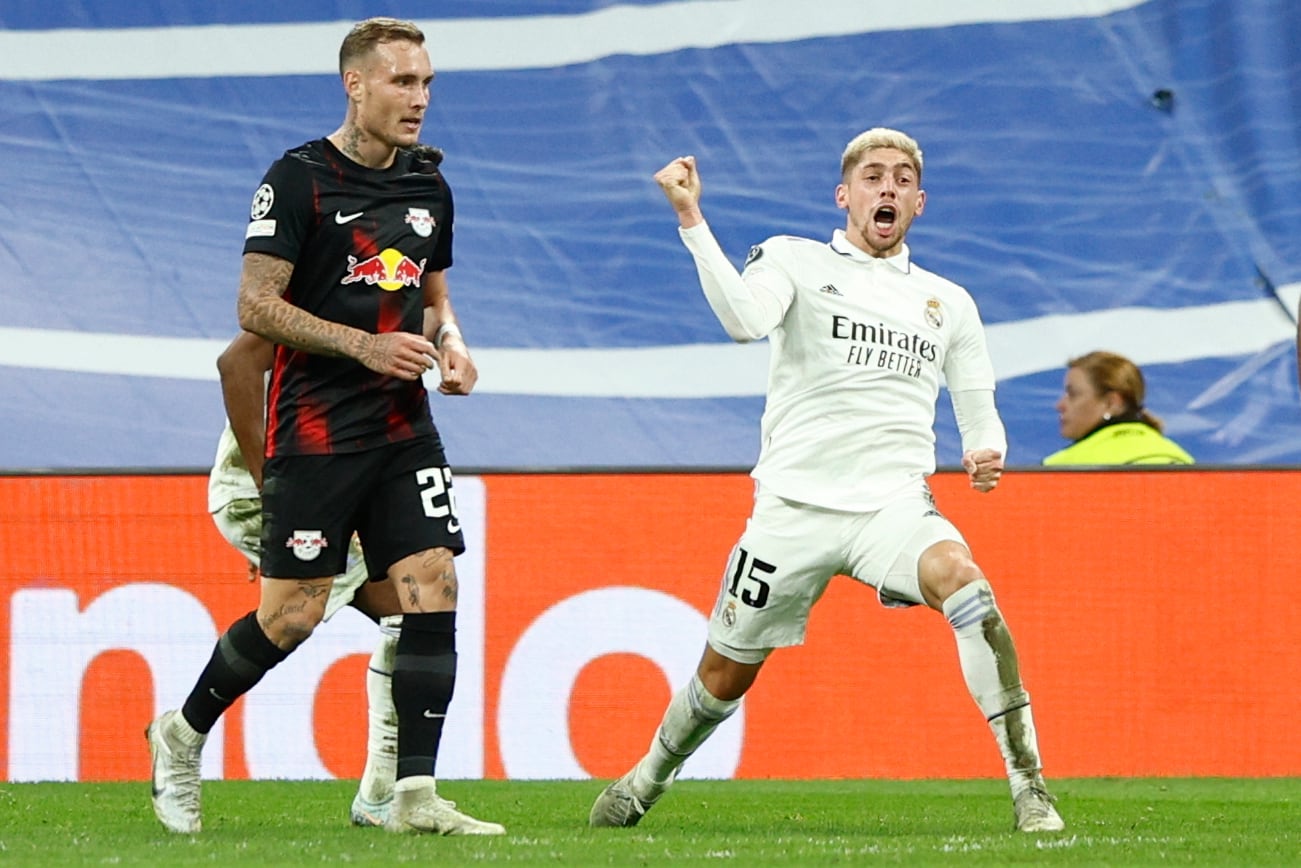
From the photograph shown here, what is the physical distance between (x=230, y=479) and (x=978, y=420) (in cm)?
234

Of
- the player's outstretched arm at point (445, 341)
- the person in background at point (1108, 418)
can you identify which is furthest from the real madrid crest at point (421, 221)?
the person in background at point (1108, 418)

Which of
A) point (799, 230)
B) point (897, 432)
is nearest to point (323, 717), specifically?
point (897, 432)

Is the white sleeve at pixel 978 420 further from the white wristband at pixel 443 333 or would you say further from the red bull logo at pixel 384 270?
the red bull logo at pixel 384 270

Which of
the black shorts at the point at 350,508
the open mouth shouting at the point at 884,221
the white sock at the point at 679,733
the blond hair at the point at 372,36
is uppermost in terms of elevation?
the blond hair at the point at 372,36

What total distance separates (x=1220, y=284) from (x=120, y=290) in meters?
5.22

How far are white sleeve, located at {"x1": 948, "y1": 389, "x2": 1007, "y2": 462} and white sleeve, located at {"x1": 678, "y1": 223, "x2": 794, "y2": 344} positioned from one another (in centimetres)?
71

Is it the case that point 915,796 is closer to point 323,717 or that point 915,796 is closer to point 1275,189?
point 323,717

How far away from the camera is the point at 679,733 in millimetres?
6031

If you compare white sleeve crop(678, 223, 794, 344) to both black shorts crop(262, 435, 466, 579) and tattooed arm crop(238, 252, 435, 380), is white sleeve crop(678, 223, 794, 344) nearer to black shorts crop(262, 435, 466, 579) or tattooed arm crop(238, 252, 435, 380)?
tattooed arm crop(238, 252, 435, 380)

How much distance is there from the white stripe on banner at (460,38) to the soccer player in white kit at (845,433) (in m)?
4.93

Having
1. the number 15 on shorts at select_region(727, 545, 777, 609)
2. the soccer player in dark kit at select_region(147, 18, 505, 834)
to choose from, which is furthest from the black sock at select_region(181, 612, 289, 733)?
the number 15 on shorts at select_region(727, 545, 777, 609)

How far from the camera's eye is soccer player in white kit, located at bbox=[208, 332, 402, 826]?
6.21 metres

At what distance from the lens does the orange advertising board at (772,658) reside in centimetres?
820

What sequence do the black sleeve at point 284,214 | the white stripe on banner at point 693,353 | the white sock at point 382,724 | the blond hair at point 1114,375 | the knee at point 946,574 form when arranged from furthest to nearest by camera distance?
the white stripe on banner at point 693,353
the blond hair at point 1114,375
the white sock at point 382,724
the knee at point 946,574
the black sleeve at point 284,214
